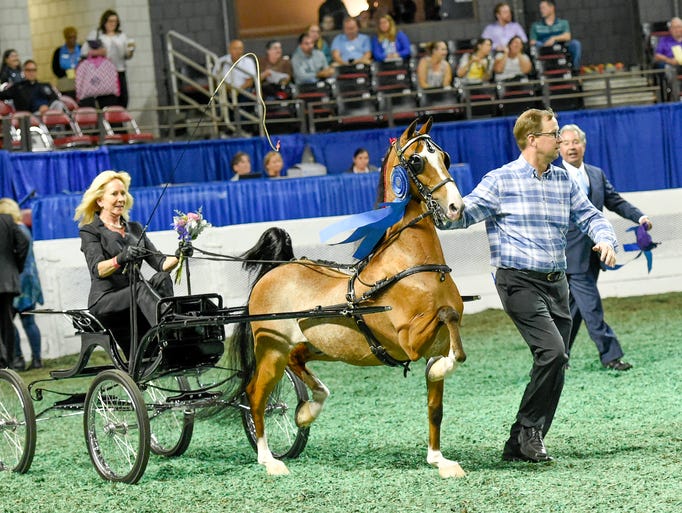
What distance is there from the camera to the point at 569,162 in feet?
31.7

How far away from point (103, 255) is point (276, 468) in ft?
5.81

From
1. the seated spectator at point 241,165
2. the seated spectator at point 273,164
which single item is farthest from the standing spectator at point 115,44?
the seated spectator at point 273,164

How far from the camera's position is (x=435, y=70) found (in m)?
17.6

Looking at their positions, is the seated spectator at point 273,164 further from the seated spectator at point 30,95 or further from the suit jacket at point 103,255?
the suit jacket at point 103,255

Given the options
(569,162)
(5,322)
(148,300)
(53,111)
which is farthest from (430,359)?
(53,111)

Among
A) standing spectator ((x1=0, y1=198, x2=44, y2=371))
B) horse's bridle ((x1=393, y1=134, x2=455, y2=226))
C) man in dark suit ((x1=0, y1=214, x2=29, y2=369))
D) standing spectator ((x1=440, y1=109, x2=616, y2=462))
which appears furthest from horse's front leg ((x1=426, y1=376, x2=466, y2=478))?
standing spectator ((x1=0, y1=198, x2=44, y2=371))

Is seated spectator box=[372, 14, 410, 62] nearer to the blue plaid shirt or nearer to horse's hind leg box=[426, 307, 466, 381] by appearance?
the blue plaid shirt

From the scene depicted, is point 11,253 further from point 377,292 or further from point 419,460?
point 377,292

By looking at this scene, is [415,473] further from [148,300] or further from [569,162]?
[569,162]

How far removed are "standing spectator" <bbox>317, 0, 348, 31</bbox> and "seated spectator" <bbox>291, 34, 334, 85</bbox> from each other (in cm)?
264

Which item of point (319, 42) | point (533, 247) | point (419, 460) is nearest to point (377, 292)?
point (533, 247)

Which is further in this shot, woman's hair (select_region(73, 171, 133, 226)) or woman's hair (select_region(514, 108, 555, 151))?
woman's hair (select_region(73, 171, 133, 226))

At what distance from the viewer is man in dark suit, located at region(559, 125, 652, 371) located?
9.59 meters

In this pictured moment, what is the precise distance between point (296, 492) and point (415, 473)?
2.27 feet
